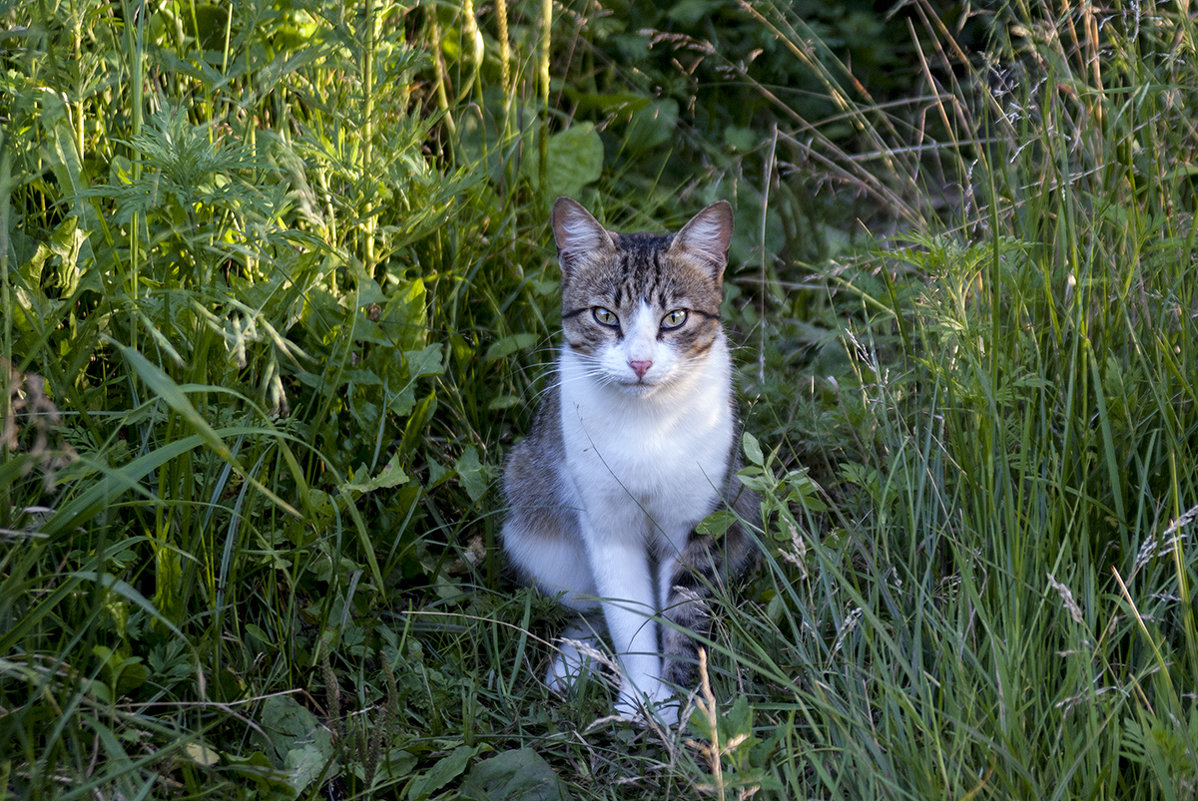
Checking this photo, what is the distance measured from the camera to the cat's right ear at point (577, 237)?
3.08 metres

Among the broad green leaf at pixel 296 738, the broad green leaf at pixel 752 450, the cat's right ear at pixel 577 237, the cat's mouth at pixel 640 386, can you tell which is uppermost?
the cat's right ear at pixel 577 237

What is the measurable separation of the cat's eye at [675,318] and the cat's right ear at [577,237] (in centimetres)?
28

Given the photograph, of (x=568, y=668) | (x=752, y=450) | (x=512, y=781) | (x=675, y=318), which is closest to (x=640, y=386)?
(x=675, y=318)

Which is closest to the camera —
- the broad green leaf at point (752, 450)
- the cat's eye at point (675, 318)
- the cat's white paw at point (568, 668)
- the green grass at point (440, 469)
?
the green grass at point (440, 469)

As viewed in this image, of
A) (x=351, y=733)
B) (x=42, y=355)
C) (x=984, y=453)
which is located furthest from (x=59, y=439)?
(x=984, y=453)

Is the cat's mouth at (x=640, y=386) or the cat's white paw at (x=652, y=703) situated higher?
the cat's mouth at (x=640, y=386)

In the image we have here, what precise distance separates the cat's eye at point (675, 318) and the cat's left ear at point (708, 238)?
0.20 metres

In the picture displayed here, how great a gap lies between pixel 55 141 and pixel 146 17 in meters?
0.65

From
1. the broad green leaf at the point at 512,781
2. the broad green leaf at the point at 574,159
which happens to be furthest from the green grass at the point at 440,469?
the broad green leaf at the point at 574,159

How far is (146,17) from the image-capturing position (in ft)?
9.91

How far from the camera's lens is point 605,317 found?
299 cm

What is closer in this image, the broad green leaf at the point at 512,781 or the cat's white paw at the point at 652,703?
the broad green leaf at the point at 512,781

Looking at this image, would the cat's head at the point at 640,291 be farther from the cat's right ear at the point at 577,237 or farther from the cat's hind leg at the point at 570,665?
the cat's hind leg at the point at 570,665

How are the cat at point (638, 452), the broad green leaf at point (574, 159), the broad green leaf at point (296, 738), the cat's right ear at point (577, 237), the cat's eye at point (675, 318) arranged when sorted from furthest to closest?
1. the broad green leaf at point (574, 159)
2. the cat's right ear at point (577, 237)
3. the cat's eye at point (675, 318)
4. the cat at point (638, 452)
5. the broad green leaf at point (296, 738)
